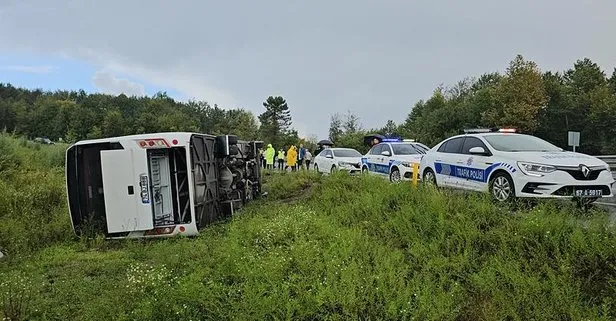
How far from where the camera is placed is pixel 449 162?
33.8 ft

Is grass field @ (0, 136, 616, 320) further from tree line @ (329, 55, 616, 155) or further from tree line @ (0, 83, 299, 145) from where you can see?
tree line @ (0, 83, 299, 145)

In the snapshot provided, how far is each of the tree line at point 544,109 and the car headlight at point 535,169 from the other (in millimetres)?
33387

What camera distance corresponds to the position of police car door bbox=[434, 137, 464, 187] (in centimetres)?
998

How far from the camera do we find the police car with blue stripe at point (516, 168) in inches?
A: 304

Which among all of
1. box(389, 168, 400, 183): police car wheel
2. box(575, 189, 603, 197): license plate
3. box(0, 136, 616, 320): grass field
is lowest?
box(0, 136, 616, 320): grass field

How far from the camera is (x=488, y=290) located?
502cm

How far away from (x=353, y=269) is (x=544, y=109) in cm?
4316

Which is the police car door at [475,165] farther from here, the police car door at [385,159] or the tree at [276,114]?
the tree at [276,114]

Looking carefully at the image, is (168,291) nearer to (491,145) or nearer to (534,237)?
(534,237)

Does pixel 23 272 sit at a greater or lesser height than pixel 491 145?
lesser

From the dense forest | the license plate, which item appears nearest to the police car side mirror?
the license plate

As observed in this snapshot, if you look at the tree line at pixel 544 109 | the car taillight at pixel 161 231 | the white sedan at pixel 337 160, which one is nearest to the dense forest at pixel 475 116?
the tree line at pixel 544 109

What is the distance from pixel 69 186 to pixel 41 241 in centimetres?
116

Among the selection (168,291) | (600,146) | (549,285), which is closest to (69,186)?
(168,291)
